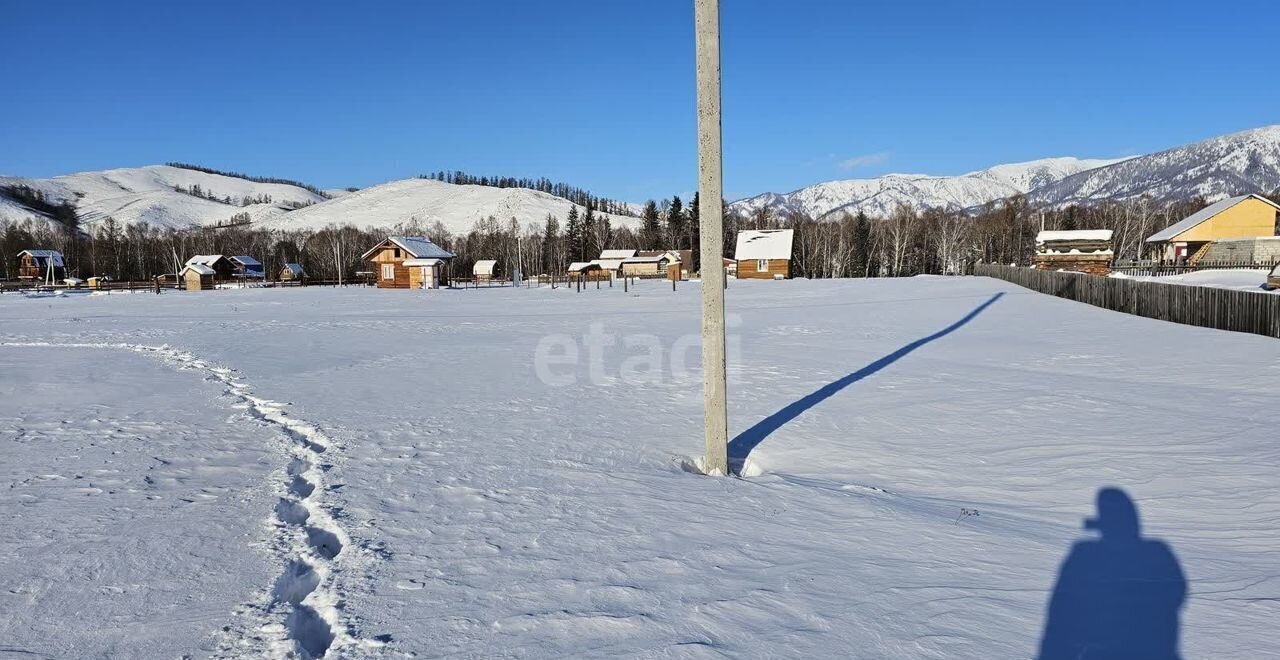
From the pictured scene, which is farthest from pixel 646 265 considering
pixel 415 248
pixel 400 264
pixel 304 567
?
pixel 304 567

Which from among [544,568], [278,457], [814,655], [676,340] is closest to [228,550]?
[544,568]

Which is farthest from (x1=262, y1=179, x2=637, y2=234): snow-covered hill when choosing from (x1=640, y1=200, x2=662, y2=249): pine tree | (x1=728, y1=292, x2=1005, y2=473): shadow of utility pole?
(x1=728, y1=292, x2=1005, y2=473): shadow of utility pole

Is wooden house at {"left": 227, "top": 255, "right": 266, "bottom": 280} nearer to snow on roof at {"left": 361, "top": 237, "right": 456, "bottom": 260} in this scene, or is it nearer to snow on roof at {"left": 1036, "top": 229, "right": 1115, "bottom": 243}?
snow on roof at {"left": 361, "top": 237, "right": 456, "bottom": 260}

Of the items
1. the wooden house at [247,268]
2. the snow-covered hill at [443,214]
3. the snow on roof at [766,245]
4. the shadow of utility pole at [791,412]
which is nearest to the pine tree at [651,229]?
the snow on roof at [766,245]

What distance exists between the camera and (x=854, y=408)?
8.59m

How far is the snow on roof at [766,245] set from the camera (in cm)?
6612

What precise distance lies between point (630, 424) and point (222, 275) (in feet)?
278

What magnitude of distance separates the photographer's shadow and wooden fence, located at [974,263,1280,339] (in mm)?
15000

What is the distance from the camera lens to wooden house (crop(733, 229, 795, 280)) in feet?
217

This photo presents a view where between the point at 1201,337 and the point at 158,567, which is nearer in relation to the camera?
the point at 158,567

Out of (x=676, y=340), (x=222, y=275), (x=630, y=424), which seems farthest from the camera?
(x=222, y=275)

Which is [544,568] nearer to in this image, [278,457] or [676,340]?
[278,457]

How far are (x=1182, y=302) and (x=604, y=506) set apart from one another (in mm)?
20786

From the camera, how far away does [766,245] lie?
67250mm
